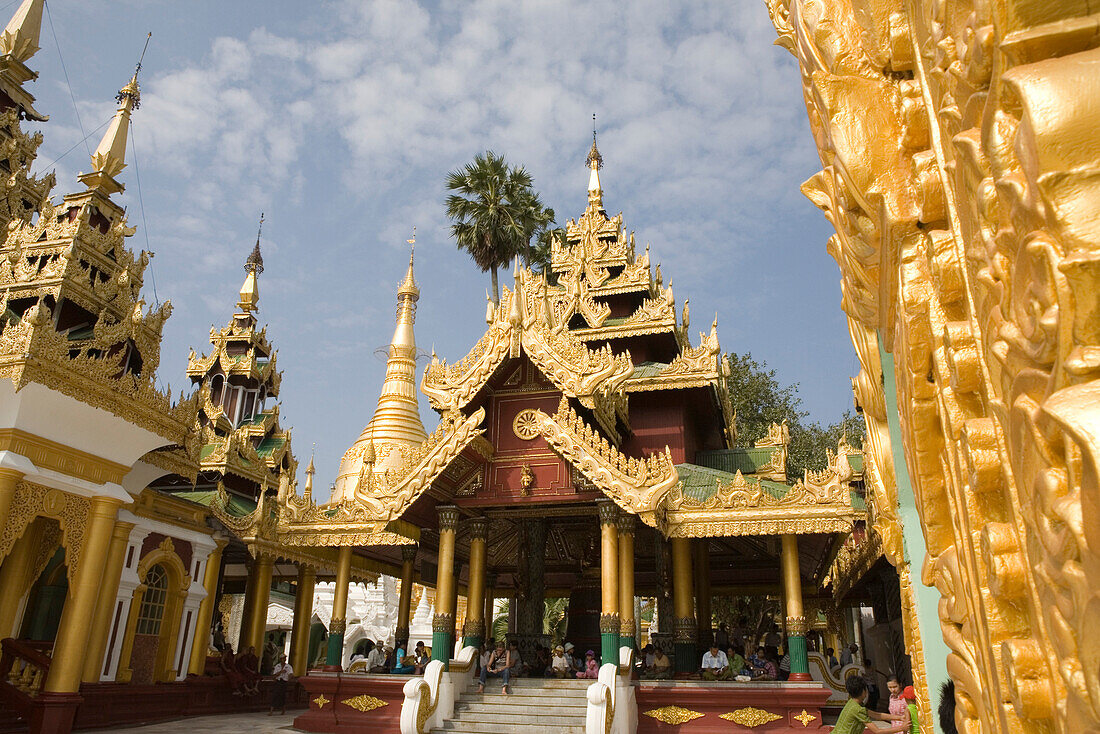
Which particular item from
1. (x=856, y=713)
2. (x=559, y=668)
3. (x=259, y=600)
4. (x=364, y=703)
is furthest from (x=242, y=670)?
(x=856, y=713)

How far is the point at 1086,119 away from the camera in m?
0.91

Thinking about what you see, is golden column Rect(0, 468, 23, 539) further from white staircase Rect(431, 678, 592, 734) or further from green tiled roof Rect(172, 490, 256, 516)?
white staircase Rect(431, 678, 592, 734)

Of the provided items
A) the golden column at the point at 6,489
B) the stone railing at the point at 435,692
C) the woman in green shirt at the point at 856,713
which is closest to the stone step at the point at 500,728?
the stone railing at the point at 435,692

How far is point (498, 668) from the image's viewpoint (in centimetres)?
1117

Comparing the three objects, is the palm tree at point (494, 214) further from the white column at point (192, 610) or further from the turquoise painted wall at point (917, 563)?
the turquoise painted wall at point (917, 563)

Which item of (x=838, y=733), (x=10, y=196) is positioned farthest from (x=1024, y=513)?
(x=10, y=196)

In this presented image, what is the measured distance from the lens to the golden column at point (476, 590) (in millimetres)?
11266

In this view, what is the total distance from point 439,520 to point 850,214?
34.0 ft

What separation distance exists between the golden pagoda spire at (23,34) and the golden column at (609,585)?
1678 centimetres

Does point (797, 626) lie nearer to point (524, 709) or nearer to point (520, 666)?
point (524, 709)

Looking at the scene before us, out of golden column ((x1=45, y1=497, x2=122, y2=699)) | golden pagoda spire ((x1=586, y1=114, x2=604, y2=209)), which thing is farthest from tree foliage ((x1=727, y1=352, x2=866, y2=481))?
golden column ((x1=45, y1=497, x2=122, y2=699))

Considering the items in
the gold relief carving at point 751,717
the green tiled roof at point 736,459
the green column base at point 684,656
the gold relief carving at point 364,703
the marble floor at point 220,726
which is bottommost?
the marble floor at point 220,726

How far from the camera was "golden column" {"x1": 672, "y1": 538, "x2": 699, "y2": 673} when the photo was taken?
11.1m

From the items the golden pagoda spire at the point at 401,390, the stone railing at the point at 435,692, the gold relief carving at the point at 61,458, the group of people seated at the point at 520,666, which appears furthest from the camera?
the golden pagoda spire at the point at 401,390
